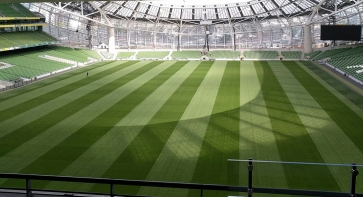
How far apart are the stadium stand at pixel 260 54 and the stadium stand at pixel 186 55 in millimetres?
9149

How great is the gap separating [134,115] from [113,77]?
1928cm

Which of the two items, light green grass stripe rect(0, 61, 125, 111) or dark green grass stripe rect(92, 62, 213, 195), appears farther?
light green grass stripe rect(0, 61, 125, 111)

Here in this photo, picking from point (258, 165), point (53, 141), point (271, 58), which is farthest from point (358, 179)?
point (271, 58)

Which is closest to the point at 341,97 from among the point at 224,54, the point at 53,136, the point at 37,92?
the point at 53,136

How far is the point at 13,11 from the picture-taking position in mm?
55906

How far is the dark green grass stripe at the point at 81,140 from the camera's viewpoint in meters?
15.7

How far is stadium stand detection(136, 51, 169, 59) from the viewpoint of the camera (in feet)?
234

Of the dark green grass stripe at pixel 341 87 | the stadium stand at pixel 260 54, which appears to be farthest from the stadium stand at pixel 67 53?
the dark green grass stripe at pixel 341 87

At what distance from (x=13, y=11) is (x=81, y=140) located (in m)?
44.1

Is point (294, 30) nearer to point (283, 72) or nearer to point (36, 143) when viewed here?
point (283, 72)

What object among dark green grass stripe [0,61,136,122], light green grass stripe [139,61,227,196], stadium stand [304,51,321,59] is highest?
stadium stand [304,51,321,59]

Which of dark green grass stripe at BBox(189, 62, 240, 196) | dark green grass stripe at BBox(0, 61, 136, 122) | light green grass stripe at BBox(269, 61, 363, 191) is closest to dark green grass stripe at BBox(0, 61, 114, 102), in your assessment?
dark green grass stripe at BBox(0, 61, 136, 122)

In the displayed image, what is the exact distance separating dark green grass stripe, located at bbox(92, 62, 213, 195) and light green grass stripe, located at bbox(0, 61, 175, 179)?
3845 mm

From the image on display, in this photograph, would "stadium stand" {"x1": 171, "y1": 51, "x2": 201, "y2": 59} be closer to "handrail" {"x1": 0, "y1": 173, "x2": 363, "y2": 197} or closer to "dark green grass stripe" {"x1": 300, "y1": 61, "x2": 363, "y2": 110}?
"dark green grass stripe" {"x1": 300, "y1": 61, "x2": 363, "y2": 110}
